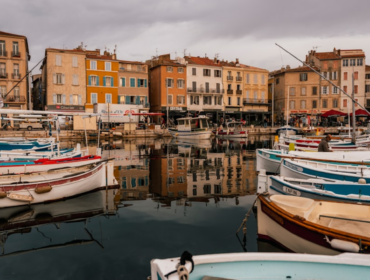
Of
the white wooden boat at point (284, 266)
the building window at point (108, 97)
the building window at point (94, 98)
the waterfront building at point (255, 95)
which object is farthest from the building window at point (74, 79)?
the white wooden boat at point (284, 266)

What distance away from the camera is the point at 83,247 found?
779 cm

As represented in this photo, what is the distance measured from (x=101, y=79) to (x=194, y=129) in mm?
19262

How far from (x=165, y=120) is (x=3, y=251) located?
51.7 m

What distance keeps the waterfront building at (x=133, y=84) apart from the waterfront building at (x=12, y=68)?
14.4 m

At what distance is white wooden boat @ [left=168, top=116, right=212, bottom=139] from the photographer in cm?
4369

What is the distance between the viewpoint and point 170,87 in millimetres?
58688

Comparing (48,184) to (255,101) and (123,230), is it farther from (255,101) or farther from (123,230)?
→ (255,101)

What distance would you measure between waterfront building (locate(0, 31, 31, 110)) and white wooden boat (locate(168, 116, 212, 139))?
77.5 ft

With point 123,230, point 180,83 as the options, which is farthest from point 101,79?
point 123,230

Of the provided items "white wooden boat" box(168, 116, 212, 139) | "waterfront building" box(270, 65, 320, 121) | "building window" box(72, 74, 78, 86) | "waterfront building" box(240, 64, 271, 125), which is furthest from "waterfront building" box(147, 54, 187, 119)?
"waterfront building" box(270, 65, 320, 121)

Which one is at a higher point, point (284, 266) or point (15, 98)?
point (15, 98)

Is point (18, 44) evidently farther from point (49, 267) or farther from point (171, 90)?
point (49, 267)

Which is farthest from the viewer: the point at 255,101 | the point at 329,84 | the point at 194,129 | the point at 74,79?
the point at 255,101

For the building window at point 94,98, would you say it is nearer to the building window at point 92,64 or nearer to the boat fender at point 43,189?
the building window at point 92,64
